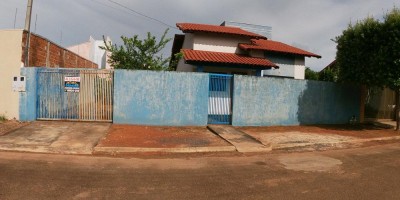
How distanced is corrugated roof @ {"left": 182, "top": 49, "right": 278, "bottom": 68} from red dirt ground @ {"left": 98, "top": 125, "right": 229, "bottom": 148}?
454 centimetres

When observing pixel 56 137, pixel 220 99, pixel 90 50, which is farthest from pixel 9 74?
pixel 90 50

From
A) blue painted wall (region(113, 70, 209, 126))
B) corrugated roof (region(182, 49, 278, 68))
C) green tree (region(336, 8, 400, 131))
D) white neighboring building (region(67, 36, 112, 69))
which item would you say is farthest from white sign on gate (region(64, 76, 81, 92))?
white neighboring building (region(67, 36, 112, 69))

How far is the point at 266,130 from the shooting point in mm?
12312

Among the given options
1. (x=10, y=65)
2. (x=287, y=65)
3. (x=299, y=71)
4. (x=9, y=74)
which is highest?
(x=287, y=65)

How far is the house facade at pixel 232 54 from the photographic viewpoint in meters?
15.9

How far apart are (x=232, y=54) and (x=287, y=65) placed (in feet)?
15.6

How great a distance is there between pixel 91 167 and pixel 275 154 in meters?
4.75

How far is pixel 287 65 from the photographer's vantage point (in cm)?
2033

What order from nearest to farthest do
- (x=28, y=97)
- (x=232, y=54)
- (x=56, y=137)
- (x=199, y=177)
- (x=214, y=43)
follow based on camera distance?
(x=199, y=177), (x=56, y=137), (x=28, y=97), (x=232, y=54), (x=214, y=43)

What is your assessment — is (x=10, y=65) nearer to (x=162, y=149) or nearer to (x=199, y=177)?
(x=162, y=149)

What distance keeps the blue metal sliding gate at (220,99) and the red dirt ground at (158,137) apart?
0.83 metres

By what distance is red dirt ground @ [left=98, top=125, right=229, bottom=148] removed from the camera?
8807 mm

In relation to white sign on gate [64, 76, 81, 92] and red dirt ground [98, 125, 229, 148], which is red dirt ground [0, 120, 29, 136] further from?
red dirt ground [98, 125, 229, 148]

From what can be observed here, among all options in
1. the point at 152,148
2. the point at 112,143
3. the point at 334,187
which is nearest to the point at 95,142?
the point at 112,143
